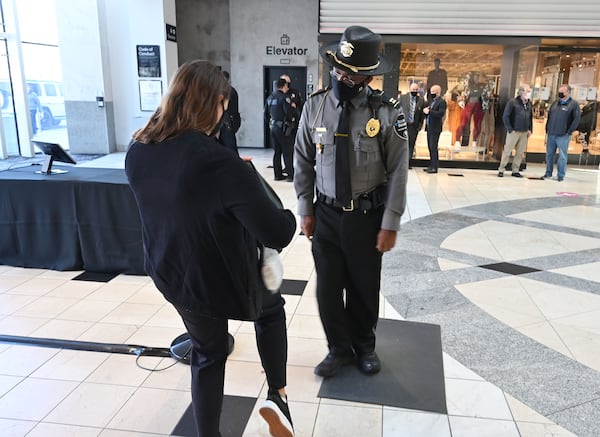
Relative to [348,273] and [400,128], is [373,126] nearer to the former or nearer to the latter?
[400,128]

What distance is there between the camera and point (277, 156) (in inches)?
302

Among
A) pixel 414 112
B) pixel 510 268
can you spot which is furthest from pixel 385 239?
pixel 414 112

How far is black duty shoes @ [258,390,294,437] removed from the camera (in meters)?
1.82

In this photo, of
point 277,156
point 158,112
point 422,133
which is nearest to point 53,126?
point 277,156

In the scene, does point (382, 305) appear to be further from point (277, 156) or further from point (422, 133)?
point (422, 133)

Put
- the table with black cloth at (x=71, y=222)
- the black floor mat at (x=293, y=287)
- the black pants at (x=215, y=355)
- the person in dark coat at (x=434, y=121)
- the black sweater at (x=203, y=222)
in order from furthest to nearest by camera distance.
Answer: the person in dark coat at (x=434, y=121)
the table with black cloth at (x=71, y=222)
the black floor mat at (x=293, y=287)
the black pants at (x=215, y=355)
the black sweater at (x=203, y=222)

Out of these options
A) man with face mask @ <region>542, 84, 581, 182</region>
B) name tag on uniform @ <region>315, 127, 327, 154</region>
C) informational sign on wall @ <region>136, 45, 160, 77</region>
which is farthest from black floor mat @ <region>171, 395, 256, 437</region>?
informational sign on wall @ <region>136, 45, 160, 77</region>

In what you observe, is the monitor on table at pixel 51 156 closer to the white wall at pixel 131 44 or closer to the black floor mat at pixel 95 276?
the black floor mat at pixel 95 276

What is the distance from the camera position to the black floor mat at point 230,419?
2021mm

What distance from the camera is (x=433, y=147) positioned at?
909 centimetres

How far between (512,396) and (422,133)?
8.07 metres

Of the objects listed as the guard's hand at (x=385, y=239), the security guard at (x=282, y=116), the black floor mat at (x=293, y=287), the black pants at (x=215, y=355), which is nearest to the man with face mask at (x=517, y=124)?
the security guard at (x=282, y=116)

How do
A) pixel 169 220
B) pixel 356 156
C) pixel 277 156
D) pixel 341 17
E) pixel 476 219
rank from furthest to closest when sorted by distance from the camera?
pixel 341 17, pixel 277 156, pixel 476 219, pixel 356 156, pixel 169 220

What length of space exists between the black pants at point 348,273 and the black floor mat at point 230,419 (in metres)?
0.53
